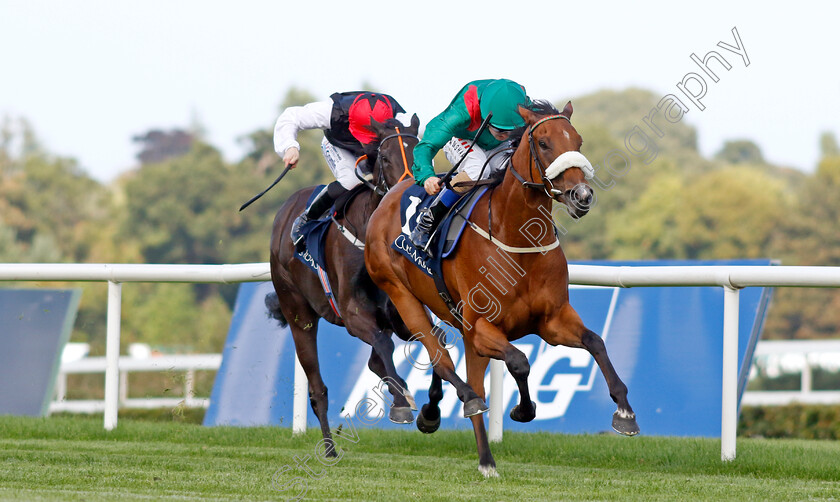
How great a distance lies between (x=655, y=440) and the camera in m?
6.50

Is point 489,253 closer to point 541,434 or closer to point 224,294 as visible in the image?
point 541,434

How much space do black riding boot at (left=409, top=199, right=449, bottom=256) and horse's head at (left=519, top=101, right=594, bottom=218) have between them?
28.1 inches

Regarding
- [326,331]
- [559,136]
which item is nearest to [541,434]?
[326,331]

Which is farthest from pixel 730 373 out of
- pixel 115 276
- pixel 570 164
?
pixel 115 276

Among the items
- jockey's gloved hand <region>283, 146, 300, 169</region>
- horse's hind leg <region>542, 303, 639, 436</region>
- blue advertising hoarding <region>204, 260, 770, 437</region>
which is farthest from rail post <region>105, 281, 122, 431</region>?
horse's hind leg <region>542, 303, 639, 436</region>

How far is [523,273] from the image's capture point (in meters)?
5.11

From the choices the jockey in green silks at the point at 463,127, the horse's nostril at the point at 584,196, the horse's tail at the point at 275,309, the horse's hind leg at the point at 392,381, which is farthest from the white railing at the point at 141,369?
the horse's nostril at the point at 584,196

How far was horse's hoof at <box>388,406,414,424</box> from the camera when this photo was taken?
555 cm

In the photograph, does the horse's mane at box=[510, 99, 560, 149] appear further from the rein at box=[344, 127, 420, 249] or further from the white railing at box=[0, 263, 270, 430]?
the white railing at box=[0, 263, 270, 430]

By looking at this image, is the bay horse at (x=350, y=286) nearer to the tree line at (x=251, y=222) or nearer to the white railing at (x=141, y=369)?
the white railing at (x=141, y=369)

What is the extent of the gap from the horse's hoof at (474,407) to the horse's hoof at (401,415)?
422 millimetres

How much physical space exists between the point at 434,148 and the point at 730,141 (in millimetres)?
78658

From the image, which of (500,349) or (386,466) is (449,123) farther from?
(386,466)

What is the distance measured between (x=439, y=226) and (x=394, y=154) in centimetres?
86
